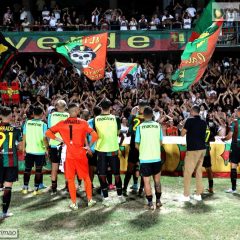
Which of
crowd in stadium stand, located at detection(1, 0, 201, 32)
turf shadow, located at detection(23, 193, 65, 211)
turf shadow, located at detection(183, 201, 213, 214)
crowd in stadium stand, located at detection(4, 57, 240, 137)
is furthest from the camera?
crowd in stadium stand, located at detection(1, 0, 201, 32)

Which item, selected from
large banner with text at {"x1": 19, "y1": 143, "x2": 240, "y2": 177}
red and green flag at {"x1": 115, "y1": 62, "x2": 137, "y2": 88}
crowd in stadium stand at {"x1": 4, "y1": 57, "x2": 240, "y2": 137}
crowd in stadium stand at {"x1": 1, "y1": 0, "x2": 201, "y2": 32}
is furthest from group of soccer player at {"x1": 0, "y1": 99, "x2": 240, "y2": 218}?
crowd in stadium stand at {"x1": 1, "y1": 0, "x2": 201, "y2": 32}

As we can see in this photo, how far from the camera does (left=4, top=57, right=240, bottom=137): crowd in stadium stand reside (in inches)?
529

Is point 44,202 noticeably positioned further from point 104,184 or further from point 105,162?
point 105,162

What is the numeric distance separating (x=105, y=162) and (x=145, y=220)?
4.92ft

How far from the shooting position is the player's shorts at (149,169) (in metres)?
7.52

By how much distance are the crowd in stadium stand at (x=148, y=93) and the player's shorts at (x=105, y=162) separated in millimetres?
4500

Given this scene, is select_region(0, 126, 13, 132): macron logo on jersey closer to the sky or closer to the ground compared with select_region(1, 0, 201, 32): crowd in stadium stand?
closer to the ground

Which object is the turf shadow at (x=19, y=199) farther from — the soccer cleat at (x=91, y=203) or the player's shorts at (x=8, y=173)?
the soccer cleat at (x=91, y=203)

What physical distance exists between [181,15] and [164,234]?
654 inches

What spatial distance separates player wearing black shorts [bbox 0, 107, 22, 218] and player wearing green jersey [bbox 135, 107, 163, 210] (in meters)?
2.15

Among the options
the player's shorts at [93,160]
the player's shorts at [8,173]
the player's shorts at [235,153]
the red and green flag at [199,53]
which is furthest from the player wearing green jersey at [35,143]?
the red and green flag at [199,53]

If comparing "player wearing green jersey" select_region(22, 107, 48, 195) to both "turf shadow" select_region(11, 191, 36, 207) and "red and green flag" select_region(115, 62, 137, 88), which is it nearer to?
"turf shadow" select_region(11, 191, 36, 207)

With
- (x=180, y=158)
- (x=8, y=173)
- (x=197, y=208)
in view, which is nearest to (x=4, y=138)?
(x=8, y=173)

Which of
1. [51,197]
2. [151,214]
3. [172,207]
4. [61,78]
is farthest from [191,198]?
[61,78]
